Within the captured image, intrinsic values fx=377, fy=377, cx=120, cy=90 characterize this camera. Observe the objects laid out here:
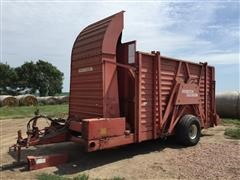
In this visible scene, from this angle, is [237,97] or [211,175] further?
[237,97]

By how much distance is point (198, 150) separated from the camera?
9594 mm

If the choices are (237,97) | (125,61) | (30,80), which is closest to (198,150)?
(125,61)

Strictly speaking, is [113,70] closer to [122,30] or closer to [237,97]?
[122,30]

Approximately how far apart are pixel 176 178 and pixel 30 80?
63033 millimetres

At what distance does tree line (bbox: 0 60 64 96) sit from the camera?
6556 cm

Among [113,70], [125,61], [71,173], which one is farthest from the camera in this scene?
[125,61]

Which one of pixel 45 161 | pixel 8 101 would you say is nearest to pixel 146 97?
pixel 45 161

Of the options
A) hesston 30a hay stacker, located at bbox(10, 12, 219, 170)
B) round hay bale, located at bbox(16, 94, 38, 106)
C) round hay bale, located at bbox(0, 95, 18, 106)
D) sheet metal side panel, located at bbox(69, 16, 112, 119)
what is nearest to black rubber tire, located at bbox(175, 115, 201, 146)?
hesston 30a hay stacker, located at bbox(10, 12, 219, 170)

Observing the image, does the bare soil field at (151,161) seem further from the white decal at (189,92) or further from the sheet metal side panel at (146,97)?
the white decal at (189,92)

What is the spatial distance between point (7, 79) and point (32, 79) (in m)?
4.61

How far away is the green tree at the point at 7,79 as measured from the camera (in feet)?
214

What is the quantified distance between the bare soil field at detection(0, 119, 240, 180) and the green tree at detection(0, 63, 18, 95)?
56.7m

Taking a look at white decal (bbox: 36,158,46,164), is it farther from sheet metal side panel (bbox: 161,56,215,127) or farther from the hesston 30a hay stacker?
sheet metal side panel (bbox: 161,56,215,127)

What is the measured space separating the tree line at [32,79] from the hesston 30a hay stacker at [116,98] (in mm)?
57901
